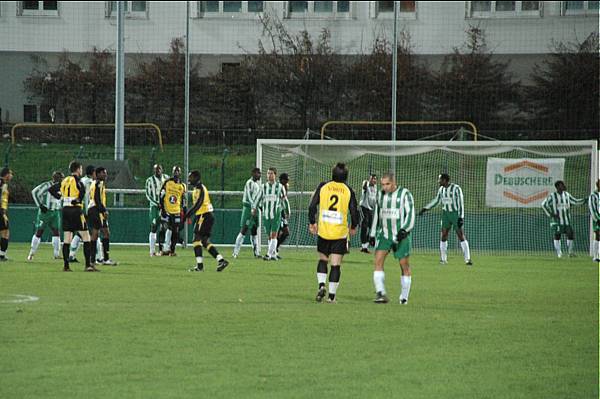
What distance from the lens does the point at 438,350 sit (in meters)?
12.0

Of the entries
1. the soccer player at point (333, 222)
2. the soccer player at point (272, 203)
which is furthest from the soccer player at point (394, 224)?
the soccer player at point (272, 203)

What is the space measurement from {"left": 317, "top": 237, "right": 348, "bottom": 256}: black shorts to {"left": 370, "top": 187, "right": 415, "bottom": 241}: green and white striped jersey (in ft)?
2.17

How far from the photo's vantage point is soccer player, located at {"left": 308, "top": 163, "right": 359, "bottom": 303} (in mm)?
16766

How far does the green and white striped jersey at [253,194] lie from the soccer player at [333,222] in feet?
36.6

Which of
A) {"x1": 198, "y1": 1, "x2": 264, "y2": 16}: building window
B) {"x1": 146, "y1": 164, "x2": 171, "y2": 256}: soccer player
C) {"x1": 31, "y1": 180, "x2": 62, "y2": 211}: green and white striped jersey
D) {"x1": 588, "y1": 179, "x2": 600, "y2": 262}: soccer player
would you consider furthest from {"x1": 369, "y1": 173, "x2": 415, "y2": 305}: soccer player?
{"x1": 198, "y1": 1, "x2": 264, "y2": 16}: building window

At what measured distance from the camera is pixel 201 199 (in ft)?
72.7

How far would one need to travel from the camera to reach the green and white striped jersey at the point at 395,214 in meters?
16.3

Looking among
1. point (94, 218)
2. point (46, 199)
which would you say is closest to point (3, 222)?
point (46, 199)

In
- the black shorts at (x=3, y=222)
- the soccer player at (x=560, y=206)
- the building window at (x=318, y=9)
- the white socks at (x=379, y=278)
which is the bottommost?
the white socks at (x=379, y=278)

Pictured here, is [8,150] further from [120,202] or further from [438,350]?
[438,350]

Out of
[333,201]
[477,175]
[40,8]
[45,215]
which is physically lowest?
[45,215]

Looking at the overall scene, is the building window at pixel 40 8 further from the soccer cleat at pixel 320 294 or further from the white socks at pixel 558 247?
the soccer cleat at pixel 320 294

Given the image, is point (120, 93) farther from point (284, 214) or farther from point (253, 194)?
point (284, 214)

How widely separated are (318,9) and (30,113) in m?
13.1
